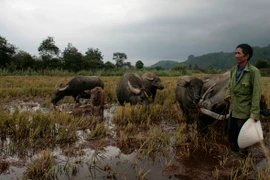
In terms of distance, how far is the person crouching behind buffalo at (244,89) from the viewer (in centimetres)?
270

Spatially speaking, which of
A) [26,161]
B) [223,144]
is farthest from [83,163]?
[223,144]

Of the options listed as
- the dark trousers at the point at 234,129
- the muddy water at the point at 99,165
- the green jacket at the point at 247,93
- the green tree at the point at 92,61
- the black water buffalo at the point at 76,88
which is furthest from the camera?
the green tree at the point at 92,61

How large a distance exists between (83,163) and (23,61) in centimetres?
3096

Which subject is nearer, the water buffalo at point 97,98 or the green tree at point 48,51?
the water buffalo at point 97,98

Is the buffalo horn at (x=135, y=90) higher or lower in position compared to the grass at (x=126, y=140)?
higher

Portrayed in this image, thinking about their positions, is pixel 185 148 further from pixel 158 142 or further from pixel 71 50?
pixel 71 50

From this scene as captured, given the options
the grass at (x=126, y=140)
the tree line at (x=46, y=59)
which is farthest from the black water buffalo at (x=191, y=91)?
the tree line at (x=46, y=59)

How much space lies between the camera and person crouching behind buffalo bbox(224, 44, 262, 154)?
2.70 meters

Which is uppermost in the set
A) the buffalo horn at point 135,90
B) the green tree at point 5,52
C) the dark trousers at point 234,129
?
A: the green tree at point 5,52

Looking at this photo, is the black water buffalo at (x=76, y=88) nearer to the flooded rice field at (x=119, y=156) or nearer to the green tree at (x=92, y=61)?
the flooded rice field at (x=119, y=156)

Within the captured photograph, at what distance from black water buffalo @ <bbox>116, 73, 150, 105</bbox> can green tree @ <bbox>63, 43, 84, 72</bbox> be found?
94.4 ft

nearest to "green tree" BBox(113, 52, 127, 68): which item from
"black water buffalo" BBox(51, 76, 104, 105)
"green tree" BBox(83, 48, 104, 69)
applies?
"green tree" BBox(83, 48, 104, 69)

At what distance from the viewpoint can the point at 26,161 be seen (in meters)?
2.89

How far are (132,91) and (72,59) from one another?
30.3 m
